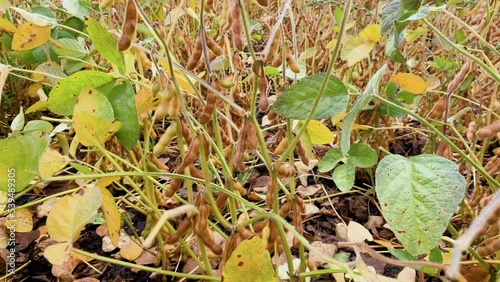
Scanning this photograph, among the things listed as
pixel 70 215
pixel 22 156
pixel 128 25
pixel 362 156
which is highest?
pixel 128 25

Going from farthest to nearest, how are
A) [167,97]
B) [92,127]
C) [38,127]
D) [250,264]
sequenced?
1. [38,127]
2. [92,127]
3. [167,97]
4. [250,264]

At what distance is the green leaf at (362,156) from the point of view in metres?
0.96

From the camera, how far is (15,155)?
1.79ft

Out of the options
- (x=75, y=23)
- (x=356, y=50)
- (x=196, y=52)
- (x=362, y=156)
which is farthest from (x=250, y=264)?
(x=75, y=23)

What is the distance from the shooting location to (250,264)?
19.0 inches

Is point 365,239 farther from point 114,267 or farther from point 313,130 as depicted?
point 114,267

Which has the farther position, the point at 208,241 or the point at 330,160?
the point at 330,160

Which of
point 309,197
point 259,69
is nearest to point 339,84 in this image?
point 259,69

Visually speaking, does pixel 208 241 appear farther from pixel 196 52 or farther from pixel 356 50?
pixel 356 50

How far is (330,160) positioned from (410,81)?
231 mm

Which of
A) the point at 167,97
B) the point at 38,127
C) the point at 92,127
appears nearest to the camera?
the point at 167,97

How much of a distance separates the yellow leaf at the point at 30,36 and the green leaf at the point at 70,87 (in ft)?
0.58

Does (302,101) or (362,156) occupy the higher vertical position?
(302,101)

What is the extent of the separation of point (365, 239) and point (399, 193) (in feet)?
1.61
